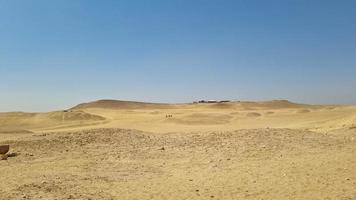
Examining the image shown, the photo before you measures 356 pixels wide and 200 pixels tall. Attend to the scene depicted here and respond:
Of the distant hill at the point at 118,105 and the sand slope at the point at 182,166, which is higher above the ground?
the distant hill at the point at 118,105

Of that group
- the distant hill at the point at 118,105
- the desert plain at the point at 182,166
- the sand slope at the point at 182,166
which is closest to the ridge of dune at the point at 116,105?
the distant hill at the point at 118,105

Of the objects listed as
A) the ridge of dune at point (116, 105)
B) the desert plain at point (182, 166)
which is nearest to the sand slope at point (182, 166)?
the desert plain at point (182, 166)

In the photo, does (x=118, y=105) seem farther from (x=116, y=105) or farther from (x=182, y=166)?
(x=182, y=166)

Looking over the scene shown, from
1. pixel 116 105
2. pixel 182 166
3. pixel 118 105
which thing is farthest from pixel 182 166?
pixel 118 105

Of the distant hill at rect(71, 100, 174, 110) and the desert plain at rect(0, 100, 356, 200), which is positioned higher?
the distant hill at rect(71, 100, 174, 110)

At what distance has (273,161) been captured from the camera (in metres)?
11.2

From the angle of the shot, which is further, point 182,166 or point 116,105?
point 116,105

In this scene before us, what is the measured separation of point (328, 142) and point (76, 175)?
859cm

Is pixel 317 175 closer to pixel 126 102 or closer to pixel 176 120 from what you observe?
pixel 176 120

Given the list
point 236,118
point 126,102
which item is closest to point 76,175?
point 236,118

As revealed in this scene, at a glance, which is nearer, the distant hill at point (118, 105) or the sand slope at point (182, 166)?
the sand slope at point (182, 166)

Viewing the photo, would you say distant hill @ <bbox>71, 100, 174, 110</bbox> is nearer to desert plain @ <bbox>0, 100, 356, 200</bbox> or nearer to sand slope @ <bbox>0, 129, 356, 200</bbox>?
desert plain @ <bbox>0, 100, 356, 200</bbox>

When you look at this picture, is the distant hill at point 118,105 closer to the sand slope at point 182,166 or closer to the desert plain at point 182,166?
the desert plain at point 182,166

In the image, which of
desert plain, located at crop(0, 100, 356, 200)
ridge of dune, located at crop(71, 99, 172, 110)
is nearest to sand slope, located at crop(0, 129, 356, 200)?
desert plain, located at crop(0, 100, 356, 200)
